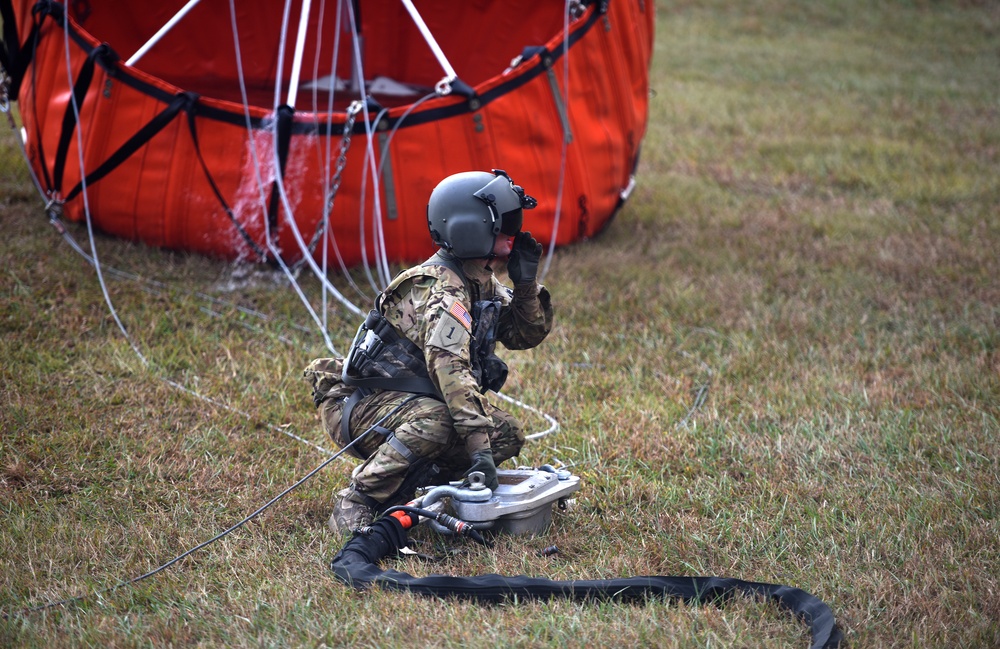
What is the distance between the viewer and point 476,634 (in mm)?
3299

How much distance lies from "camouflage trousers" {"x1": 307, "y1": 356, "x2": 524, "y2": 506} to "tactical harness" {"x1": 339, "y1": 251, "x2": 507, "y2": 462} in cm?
4

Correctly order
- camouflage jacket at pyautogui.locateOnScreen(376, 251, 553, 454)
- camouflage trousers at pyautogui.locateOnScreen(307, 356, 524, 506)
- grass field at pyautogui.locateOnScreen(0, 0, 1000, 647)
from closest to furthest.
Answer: grass field at pyautogui.locateOnScreen(0, 0, 1000, 647)
camouflage jacket at pyautogui.locateOnScreen(376, 251, 553, 454)
camouflage trousers at pyautogui.locateOnScreen(307, 356, 524, 506)

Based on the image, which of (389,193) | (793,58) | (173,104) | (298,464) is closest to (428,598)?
(298,464)

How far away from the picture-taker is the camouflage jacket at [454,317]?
3713 mm

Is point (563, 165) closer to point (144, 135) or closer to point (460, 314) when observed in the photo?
point (144, 135)

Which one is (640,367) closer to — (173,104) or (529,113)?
(529,113)

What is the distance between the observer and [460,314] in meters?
3.78

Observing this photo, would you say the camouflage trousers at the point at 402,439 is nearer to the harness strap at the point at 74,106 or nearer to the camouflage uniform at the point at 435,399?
the camouflage uniform at the point at 435,399

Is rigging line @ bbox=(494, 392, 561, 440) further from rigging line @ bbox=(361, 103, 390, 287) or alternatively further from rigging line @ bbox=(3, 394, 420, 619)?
rigging line @ bbox=(361, 103, 390, 287)

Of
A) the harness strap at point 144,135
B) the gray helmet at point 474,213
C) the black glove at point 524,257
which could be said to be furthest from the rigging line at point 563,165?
the gray helmet at point 474,213

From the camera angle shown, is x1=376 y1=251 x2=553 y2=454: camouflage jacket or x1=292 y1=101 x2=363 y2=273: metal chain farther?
x1=292 y1=101 x2=363 y2=273: metal chain

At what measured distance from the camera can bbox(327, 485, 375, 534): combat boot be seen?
3.96 meters

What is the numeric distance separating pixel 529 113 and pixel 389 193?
108 cm

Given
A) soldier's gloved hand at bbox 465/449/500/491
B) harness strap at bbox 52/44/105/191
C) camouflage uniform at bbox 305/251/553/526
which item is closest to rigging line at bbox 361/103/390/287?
harness strap at bbox 52/44/105/191
